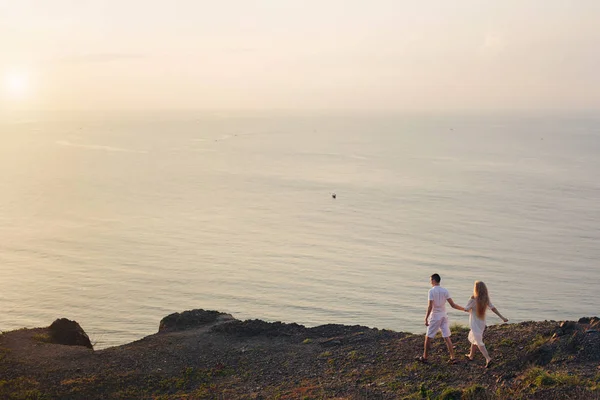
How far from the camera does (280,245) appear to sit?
55.3m

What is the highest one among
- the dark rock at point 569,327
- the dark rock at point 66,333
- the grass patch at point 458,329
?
the dark rock at point 569,327

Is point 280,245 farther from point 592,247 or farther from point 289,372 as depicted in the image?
point 289,372

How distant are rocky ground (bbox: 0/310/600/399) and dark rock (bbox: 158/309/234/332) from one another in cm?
49

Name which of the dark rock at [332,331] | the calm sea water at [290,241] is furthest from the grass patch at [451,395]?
the calm sea water at [290,241]

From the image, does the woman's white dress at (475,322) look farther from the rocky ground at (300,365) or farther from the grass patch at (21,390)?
the grass patch at (21,390)

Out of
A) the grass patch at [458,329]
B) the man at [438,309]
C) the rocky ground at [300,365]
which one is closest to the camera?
the rocky ground at [300,365]

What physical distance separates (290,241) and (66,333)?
122 ft

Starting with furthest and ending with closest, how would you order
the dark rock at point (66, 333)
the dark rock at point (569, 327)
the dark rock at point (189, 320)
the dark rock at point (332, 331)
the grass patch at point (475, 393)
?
the dark rock at point (189, 320) → the dark rock at point (66, 333) → the dark rock at point (332, 331) → the dark rock at point (569, 327) → the grass patch at point (475, 393)

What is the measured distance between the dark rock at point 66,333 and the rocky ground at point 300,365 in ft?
0.44

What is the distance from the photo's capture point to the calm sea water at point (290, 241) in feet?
130

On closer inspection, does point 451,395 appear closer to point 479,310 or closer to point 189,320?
point 479,310

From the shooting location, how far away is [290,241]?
187ft

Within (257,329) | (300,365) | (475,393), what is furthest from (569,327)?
(257,329)

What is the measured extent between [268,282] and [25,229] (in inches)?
1281
